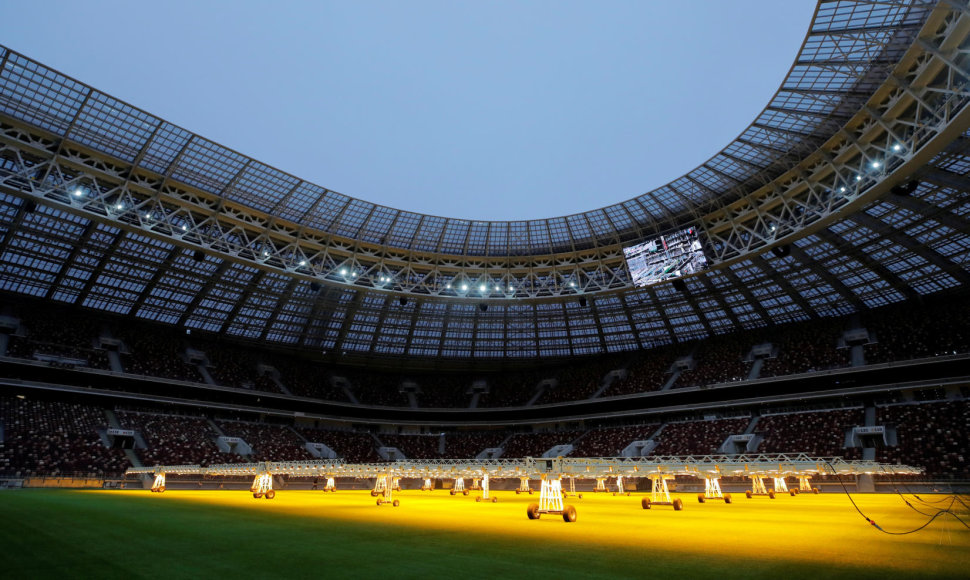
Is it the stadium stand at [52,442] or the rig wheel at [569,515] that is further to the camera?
the stadium stand at [52,442]

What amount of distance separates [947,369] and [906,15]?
32.0 metres

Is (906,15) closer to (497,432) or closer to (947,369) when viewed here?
(947,369)

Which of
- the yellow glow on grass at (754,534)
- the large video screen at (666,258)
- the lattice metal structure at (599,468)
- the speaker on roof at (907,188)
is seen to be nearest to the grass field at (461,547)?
the yellow glow on grass at (754,534)

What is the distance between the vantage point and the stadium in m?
14.1

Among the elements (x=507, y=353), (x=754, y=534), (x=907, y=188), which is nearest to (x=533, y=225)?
(x=907, y=188)

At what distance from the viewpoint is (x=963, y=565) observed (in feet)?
30.6

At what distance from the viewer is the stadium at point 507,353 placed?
14.1m

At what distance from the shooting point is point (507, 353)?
66875 millimetres

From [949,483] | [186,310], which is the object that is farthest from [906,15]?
[186,310]

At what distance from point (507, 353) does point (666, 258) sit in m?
30.0

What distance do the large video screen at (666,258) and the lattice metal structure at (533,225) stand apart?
1.39 m

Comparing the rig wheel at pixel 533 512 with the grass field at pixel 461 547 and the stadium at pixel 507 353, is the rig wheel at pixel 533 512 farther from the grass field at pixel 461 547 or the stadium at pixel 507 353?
the stadium at pixel 507 353

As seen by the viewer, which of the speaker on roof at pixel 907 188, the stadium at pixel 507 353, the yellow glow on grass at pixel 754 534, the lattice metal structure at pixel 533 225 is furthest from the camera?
the speaker on roof at pixel 907 188

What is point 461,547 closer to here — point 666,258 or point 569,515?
point 569,515
